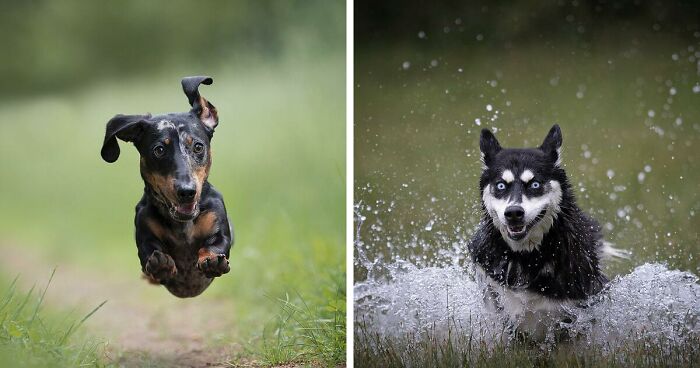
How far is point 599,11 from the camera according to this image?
507 centimetres

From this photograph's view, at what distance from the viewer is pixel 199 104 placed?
419 cm

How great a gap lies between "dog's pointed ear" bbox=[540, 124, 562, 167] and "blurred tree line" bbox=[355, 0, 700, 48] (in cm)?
79

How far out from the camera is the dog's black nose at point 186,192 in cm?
386

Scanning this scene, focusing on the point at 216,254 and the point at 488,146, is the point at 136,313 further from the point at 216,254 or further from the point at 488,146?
the point at 488,146

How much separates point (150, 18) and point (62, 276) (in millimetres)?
1503

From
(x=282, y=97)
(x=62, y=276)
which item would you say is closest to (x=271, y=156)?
(x=282, y=97)

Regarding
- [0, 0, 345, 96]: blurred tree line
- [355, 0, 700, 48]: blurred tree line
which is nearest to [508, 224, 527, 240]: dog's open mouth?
[355, 0, 700, 48]: blurred tree line

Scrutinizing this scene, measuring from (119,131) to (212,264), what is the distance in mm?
797

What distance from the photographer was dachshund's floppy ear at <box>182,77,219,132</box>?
4.18 m

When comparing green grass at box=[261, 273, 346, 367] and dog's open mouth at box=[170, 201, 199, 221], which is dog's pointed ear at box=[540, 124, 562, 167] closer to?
green grass at box=[261, 273, 346, 367]

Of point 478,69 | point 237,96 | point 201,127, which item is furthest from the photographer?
point 478,69

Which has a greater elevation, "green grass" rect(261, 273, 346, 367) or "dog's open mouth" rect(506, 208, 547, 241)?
"dog's open mouth" rect(506, 208, 547, 241)

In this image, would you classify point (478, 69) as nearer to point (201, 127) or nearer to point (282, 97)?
point (282, 97)

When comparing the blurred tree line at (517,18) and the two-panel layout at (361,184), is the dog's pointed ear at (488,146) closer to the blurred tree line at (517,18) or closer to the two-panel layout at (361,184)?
the two-panel layout at (361,184)
